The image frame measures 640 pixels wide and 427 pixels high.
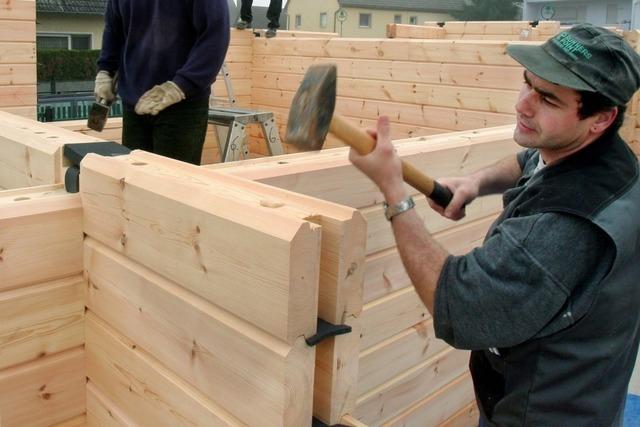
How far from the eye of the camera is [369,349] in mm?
2660

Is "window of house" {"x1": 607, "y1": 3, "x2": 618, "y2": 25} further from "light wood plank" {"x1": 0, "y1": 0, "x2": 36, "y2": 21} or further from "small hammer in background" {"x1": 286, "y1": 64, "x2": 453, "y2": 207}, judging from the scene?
"small hammer in background" {"x1": 286, "y1": 64, "x2": 453, "y2": 207}

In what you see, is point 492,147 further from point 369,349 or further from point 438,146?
point 369,349

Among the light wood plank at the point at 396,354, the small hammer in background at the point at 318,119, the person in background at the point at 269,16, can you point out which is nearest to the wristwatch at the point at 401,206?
the small hammer in background at the point at 318,119

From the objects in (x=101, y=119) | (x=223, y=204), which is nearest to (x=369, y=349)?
(x=223, y=204)

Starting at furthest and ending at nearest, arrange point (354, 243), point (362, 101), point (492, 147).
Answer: point (362, 101) < point (492, 147) < point (354, 243)

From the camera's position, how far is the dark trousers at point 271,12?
8.36 m

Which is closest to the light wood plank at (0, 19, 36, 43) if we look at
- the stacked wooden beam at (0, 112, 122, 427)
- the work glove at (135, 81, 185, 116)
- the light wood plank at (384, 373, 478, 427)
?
the work glove at (135, 81, 185, 116)

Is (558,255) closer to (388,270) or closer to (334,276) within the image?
(334,276)

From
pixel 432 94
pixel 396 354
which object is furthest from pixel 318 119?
pixel 432 94

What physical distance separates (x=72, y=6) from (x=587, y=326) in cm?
2874

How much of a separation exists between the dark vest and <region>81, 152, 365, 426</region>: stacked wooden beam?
54cm

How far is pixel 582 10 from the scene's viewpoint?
181ft

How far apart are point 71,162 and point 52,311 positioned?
1.63ft

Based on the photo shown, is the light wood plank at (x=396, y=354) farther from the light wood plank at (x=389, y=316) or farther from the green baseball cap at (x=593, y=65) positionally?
the green baseball cap at (x=593, y=65)
